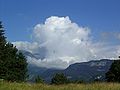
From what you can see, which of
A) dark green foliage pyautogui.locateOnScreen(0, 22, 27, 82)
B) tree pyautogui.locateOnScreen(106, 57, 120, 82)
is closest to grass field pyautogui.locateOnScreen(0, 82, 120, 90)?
dark green foliage pyautogui.locateOnScreen(0, 22, 27, 82)

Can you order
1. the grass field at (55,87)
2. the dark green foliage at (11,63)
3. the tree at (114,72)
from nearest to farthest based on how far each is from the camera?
1. the grass field at (55,87)
2. the dark green foliage at (11,63)
3. the tree at (114,72)

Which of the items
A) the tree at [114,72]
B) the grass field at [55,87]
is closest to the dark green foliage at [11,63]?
the tree at [114,72]

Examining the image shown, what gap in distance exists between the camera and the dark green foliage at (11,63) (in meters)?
93.2

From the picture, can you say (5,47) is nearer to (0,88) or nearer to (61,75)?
(61,75)

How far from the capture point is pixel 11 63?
10256cm

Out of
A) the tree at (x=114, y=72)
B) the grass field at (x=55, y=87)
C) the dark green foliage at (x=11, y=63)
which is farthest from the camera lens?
the tree at (x=114, y=72)

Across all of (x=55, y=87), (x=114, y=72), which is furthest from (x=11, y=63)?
(x=55, y=87)

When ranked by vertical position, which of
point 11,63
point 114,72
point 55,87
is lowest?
point 55,87

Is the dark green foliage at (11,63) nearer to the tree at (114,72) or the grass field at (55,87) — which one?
the tree at (114,72)

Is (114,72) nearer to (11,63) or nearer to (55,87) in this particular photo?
(11,63)

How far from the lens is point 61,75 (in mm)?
126562

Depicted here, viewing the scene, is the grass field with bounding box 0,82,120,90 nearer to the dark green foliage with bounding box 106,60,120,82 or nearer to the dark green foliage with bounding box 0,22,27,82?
the dark green foliage with bounding box 0,22,27,82

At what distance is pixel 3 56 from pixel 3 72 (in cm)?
545

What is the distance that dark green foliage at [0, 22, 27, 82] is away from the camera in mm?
93238
